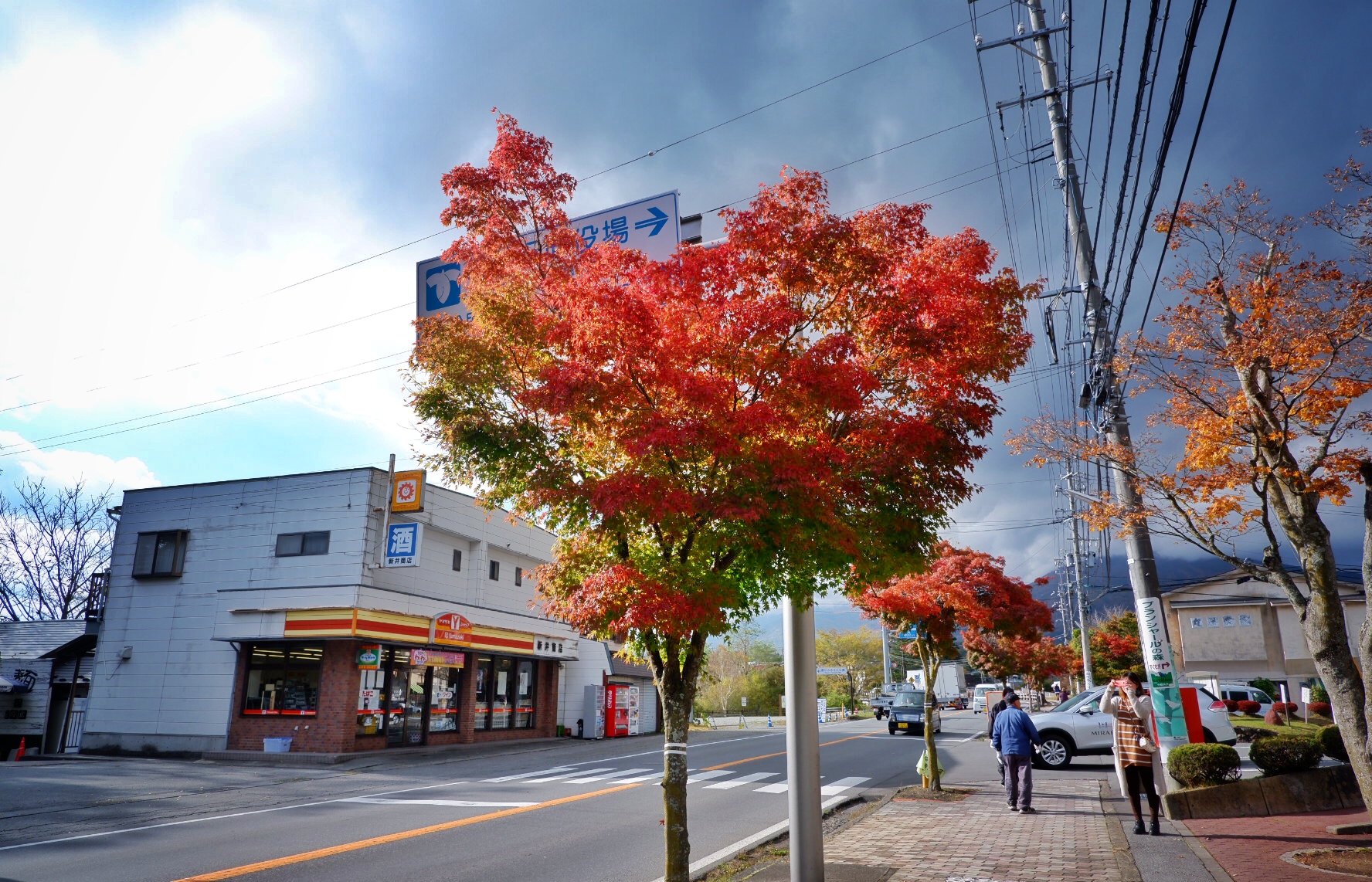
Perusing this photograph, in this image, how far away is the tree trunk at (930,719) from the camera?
1420 centimetres

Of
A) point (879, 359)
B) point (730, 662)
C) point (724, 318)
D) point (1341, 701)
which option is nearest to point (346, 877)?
point (724, 318)

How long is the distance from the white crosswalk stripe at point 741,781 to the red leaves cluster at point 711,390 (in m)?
10.2

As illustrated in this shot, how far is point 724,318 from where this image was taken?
6984mm

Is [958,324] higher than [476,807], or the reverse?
[958,324]

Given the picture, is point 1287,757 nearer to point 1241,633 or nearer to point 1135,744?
point 1135,744

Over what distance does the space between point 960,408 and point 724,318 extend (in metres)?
2.15

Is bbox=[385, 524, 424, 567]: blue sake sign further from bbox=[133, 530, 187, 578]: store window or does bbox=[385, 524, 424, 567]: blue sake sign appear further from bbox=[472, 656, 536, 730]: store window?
bbox=[133, 530, 187, 578]: store window

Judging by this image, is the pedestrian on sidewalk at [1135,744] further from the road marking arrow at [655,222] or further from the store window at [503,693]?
the store window at [503,693]

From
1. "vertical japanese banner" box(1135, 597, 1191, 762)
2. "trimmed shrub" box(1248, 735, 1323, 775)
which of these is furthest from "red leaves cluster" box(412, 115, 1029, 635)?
"trimmed shrub" box(1248, 735, 1323, 775)

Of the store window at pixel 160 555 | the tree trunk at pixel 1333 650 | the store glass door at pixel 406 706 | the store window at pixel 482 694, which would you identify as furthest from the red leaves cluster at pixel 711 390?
the store window at pixel 160 555

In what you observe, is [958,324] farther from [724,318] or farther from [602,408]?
[602,408]

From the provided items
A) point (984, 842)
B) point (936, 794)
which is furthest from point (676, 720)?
point (936, 794)

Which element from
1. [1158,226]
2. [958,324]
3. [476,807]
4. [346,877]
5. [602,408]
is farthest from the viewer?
[476,807]

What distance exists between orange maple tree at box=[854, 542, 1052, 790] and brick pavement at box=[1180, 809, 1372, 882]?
4.45 metres
